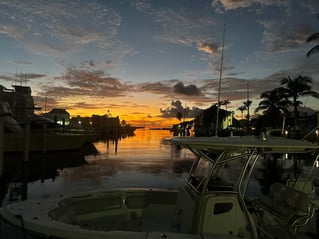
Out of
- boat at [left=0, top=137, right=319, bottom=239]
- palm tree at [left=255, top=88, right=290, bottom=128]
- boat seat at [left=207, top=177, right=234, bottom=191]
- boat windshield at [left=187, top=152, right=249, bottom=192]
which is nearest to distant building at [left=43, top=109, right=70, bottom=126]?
palm tree at [left=255, top=88, right=290, bottom=128]

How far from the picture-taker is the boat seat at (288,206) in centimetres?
598

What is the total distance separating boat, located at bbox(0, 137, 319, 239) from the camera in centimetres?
576

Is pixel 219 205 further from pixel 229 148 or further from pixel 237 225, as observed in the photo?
pixel 229 148

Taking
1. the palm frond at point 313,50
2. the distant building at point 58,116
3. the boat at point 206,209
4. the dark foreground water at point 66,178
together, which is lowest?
the dark foreground water at point 66,178

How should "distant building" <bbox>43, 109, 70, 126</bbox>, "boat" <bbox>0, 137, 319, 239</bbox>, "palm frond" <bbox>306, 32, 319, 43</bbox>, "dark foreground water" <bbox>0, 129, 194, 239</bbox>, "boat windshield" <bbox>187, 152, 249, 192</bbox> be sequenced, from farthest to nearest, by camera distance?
"distant building" <bbox>43, 109, 70, 126</bbox>, "palm frond" <bbox>306, 32, 319, 43</bbox>, "dark foreground water" <bbox>0, 129, 194, 239</bbox>, "boat windshield" <bbox>187, 152, 249, 192</bbox>, "boat" <bbox>0, 137, 319, 239</bbox>

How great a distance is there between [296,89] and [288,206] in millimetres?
56737

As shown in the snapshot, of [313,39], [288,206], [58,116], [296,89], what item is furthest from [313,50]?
[58,116]

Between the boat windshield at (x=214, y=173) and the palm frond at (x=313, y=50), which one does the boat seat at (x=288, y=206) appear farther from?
the palm frond at (x=313, y=50)

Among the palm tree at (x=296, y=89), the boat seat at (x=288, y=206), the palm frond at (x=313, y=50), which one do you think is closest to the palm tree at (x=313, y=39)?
the palm frond at (x=313, y=50)

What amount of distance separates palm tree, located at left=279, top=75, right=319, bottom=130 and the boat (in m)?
54.4

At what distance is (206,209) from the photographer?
5.79m

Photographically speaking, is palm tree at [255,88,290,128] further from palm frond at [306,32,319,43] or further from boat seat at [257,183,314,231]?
boat seat at [257,183,314,231]

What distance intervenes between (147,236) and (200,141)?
2001 millimetres

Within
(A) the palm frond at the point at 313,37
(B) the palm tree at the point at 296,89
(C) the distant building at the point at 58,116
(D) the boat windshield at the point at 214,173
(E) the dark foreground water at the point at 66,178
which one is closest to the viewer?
(D) the boat windshield at the point at 214,173
